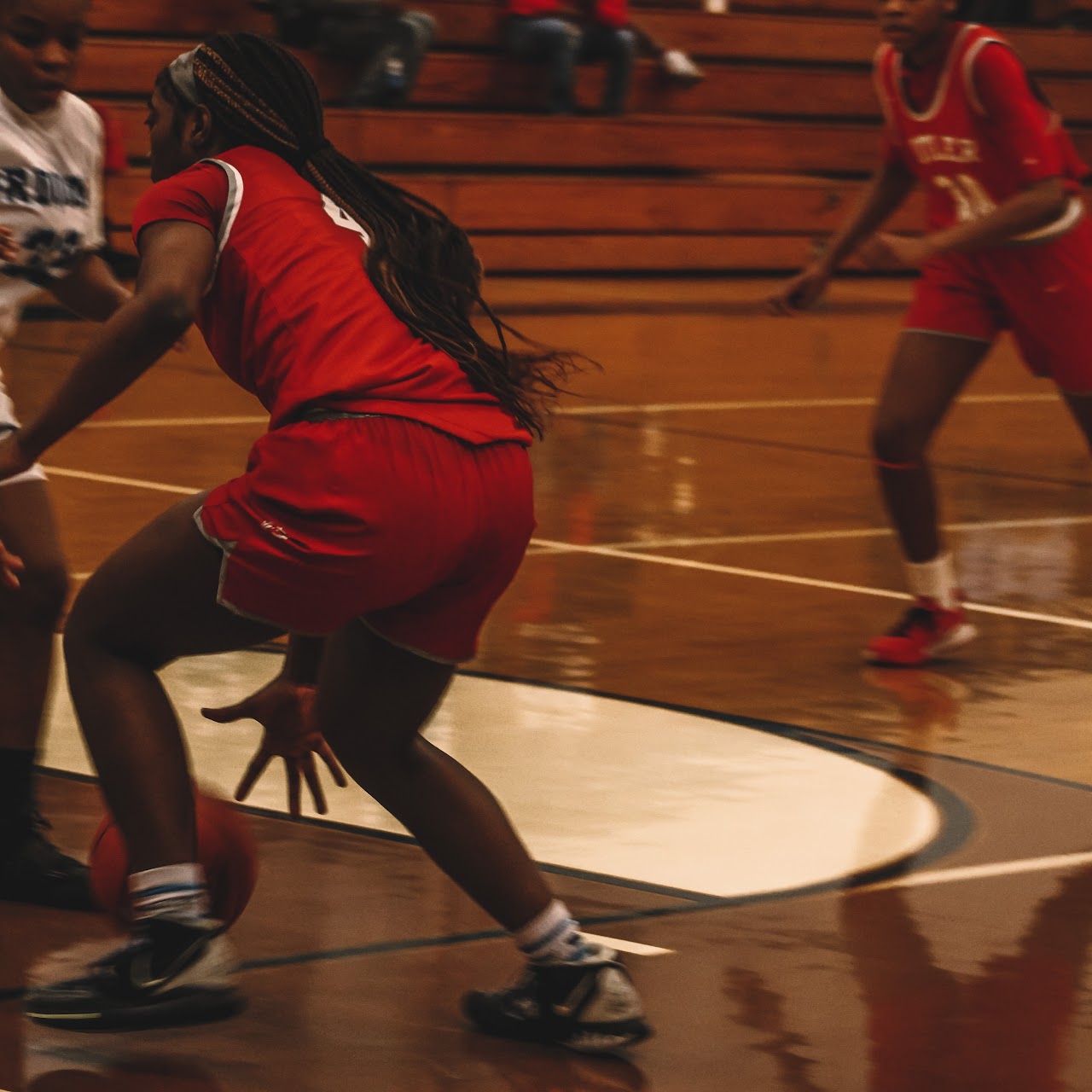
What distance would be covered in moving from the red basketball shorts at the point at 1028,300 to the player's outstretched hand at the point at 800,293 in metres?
0.31

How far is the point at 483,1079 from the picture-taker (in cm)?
320

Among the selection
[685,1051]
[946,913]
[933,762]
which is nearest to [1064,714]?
[933,762]

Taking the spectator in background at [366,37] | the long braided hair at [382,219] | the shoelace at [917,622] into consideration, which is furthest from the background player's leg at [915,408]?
the spectator in background at [366,37]

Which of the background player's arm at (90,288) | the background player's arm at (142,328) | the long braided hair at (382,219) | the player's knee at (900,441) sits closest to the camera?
the background player's arm at (142,328)

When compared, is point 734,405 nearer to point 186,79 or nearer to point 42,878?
point 42,878

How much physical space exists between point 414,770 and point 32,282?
1384 mm

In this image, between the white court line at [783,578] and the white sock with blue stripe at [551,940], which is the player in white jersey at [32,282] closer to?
the white sock with blue stripe at [551,940]

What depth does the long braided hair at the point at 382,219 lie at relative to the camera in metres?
3.42

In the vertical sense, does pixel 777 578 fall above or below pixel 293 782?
below

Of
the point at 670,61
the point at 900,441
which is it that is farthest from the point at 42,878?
the point at 670,61

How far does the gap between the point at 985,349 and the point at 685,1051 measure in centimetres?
323

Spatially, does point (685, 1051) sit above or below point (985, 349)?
below

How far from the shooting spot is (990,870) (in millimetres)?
4297

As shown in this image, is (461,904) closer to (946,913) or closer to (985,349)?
(946,913)
